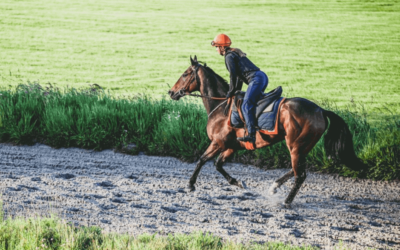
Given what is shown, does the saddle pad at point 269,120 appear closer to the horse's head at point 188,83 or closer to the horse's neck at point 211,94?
the horse's neck at point 211,94

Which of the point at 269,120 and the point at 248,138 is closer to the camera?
the point at 269,120

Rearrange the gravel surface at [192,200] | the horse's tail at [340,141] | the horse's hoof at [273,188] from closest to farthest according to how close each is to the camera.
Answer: the gravel surface at [192,200], the horse's tail at [340,141], the horse's hoof at [273,188]

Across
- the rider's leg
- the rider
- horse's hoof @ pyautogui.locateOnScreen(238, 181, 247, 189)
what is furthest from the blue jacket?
horse's hoof @ pyautogui.locateOnScreen(238, 181, 247, 189)

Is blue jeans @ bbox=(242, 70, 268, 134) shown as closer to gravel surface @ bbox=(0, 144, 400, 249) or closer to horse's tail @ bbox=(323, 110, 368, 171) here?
horse's tail @ bbox=(323, 110, 368, 171)

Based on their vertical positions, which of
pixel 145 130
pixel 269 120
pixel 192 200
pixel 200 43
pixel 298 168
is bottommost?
pixel 192 200

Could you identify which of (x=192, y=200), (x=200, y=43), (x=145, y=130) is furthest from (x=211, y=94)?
(x=200, y=43)

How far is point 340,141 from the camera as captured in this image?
5.89 m

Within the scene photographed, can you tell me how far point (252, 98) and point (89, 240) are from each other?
2.49 meters

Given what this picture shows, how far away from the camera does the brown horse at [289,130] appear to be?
5.59 meters

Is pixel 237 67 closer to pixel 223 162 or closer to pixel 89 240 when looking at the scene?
pixel 223 162

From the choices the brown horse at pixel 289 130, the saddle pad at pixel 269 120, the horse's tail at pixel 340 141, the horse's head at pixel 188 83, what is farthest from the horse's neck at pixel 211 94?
the horse's tail at pixel 340 141

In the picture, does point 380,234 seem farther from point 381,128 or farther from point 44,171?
point 44,171

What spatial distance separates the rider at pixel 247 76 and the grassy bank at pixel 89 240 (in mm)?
1603

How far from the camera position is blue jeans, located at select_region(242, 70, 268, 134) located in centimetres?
570
